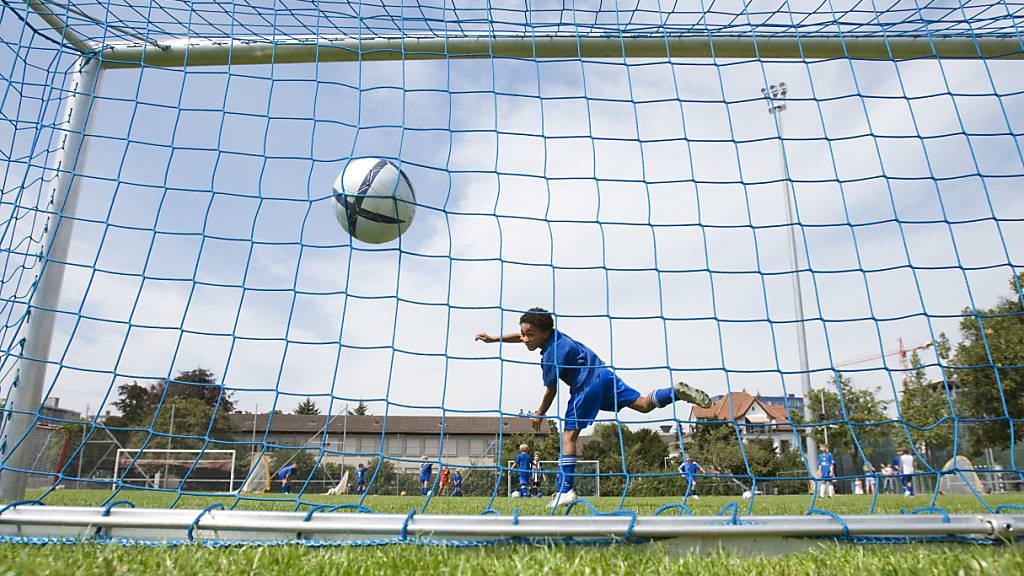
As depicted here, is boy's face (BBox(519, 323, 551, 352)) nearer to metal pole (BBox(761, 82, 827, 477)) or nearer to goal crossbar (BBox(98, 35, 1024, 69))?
metal pole (BBox(761, 82, 827, 477))

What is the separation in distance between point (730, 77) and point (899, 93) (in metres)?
1.00

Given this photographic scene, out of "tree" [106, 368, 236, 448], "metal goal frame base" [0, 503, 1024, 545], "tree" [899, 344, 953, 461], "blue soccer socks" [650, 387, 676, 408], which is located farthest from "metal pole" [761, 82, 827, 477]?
"tree" [106, 368, 236, 448]

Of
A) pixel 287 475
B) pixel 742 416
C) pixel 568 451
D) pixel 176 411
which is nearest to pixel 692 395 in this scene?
pixel 568 451

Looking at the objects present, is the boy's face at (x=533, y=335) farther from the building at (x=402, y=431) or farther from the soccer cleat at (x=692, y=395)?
the building at (x=402, y=431)

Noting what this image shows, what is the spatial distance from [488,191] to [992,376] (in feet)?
57.4

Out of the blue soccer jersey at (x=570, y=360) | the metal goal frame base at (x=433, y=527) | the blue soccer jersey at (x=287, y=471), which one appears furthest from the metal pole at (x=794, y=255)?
the blue soccer jersey at (x=287, y=471)

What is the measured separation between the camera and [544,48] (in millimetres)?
4328

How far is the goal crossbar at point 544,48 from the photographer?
4.25 m

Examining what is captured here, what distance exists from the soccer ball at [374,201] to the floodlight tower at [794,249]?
2.10 m

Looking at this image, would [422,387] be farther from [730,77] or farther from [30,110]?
[30,110]

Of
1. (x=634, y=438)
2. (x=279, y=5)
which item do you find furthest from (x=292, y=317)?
(x=634, y=438)

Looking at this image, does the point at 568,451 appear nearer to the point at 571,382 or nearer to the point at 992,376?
the point at 571,382

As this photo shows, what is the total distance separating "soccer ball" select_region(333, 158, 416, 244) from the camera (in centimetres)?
387

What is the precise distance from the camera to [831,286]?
3760mm
